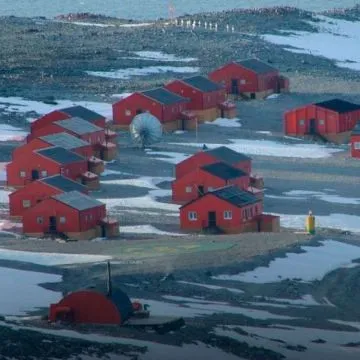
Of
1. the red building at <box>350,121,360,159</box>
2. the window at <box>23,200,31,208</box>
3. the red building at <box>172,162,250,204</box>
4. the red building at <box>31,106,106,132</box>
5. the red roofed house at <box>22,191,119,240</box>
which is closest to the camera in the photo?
the red roofed house at <box>22,191,119,240</box>

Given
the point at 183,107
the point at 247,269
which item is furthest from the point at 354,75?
the point at 247,269

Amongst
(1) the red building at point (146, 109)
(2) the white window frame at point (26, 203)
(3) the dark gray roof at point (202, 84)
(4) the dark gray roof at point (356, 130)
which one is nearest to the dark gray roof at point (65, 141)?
(2) the white window frame at point (26, 203)

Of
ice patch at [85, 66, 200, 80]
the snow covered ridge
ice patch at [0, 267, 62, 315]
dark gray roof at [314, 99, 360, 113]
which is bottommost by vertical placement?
the snow covered ridge

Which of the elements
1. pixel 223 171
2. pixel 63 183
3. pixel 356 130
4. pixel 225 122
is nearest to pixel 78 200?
pixel 63 183

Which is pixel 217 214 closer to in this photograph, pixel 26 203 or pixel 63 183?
pixel 63 183

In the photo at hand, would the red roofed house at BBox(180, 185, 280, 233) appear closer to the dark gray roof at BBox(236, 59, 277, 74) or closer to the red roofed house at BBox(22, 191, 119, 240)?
the red roofed house at BBox(22, 191, 119, 240)

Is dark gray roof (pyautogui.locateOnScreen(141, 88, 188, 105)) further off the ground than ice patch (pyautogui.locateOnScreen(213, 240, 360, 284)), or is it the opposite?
ice patch (pyautogui.locateOnScreen(213, 240, 360, 284))

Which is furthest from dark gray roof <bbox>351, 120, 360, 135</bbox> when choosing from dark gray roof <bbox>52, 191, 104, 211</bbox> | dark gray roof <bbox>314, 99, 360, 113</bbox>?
dark gray roof <bbox>52, 191, 104, 211</bbox>
